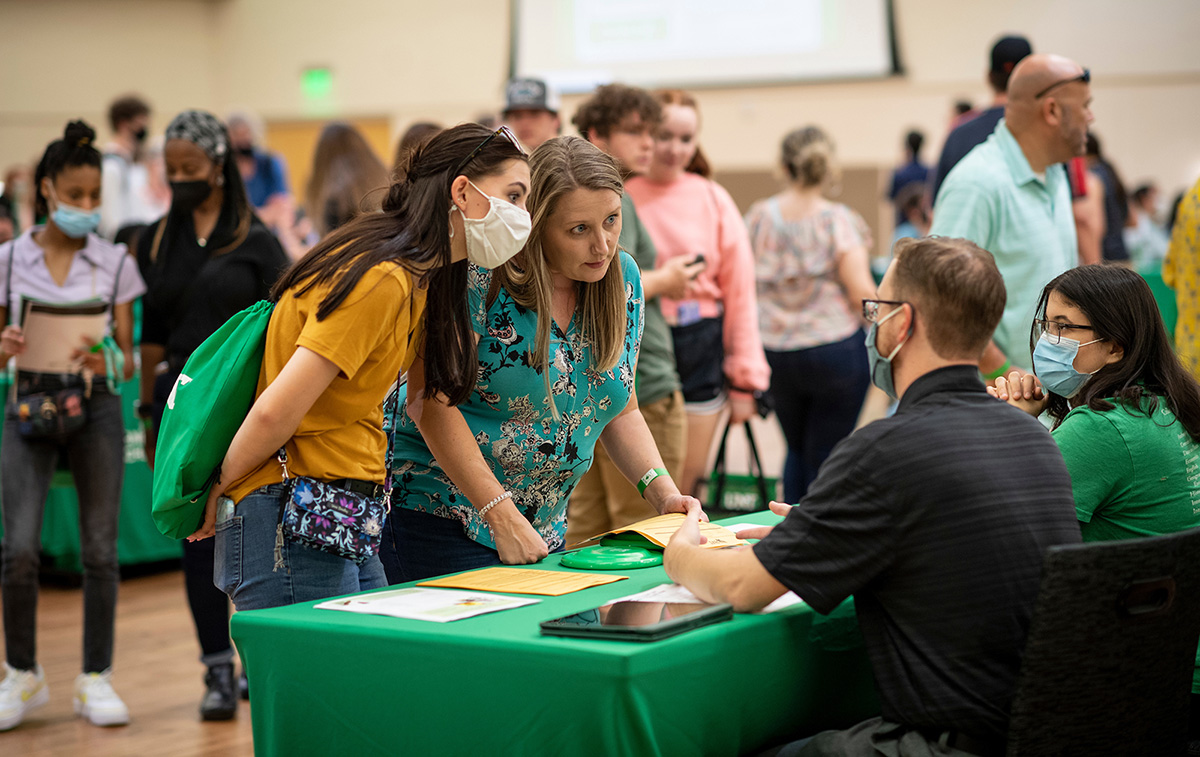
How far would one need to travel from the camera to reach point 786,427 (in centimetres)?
414

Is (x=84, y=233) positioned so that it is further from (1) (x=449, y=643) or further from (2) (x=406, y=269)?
(1) (x=449, y=643)

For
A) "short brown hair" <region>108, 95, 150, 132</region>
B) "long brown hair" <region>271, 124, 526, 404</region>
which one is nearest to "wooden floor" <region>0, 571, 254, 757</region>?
"long brown hair" <region>271, 124, 526, 404</region>

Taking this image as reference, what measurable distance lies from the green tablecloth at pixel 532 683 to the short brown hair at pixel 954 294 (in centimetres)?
44

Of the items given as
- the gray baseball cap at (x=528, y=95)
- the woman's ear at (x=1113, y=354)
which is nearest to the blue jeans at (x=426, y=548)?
the woman's ear at (x=1113, y=354)

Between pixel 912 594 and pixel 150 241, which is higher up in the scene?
pixel 150 241

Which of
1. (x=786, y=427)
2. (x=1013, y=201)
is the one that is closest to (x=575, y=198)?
(x=1013, y=201)

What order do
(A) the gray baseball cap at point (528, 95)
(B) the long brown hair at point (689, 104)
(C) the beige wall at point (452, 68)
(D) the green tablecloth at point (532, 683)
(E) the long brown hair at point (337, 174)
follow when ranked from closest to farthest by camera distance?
(D) the green tablecloth at point (532, 683) < (B) the long brown hair at point (689, 104) < (A) the gray baseball cap at point (528, 95) < (E) the long brown hair at point (337, 174) < (C) the beige wall at point (452, 68)

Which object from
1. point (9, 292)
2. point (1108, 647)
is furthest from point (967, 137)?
point (9, 292)

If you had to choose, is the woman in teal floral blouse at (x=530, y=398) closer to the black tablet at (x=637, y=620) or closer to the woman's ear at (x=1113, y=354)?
the black tablet at (x=637, y=620)

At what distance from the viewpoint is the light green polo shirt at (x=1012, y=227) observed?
2992mm

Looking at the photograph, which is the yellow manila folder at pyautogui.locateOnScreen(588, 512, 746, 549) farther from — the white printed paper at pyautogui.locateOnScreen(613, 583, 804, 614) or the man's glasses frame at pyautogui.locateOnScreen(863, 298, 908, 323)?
the man's glasses frame at pyautogui.locateOnScreen(863, 298, 908, 323)

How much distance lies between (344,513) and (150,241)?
1802mm

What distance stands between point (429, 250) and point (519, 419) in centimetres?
41

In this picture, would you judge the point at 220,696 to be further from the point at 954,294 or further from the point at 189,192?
the point at 954,294
